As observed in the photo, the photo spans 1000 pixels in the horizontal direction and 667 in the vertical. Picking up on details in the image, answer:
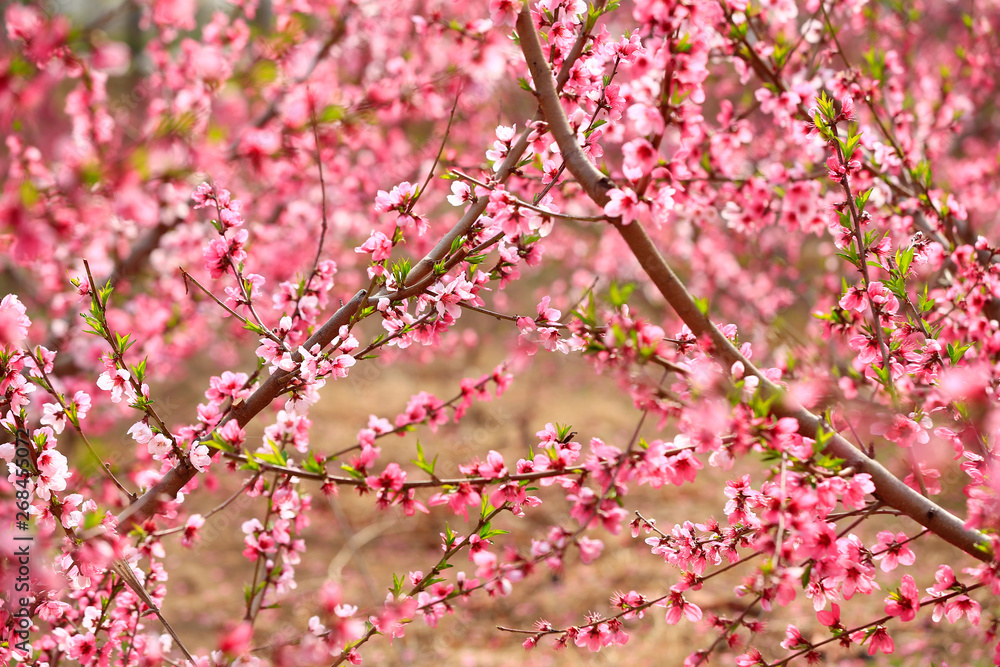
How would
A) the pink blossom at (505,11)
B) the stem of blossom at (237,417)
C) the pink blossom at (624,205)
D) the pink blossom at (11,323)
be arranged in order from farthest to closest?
the stem of blossom at (237,417) → the pink blossom at (505,11) → the pink blossom at (624,205) → the pink blossom at (11,323)

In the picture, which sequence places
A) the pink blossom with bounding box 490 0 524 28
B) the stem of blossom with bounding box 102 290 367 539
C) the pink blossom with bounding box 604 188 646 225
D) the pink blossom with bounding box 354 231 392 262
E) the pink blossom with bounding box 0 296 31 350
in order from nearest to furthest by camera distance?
1. the pink blossom with bounding box 0 296 31 350
2. the pink blossom with bounding box 604 188 646 225
3. the pink blossom with bounding box 490 0 524 28
4. the stem of blossom with bounding box 102 290 367 539
5. the pink blossom with bounding box 354 231 392 262

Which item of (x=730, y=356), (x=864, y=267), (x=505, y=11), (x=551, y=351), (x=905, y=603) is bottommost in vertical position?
(x=905, y=603)

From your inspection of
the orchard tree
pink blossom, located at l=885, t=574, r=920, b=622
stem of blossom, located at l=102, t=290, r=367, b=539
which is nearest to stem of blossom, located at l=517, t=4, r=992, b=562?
the orchard tree

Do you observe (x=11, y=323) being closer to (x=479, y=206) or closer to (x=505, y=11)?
(x=479, y=206)

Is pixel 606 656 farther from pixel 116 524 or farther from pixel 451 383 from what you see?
pixel 451 383

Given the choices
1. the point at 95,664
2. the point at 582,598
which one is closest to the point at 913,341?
the point at 95,664

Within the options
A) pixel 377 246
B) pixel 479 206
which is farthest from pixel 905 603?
pixel 377 246

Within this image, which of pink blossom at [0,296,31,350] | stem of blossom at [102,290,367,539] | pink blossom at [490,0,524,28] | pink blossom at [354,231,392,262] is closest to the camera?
pink blossom at [0,296,31,350]

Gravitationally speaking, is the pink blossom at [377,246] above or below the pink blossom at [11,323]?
above

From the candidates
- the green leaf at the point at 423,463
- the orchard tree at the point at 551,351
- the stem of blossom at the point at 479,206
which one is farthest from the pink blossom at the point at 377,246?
the green leaf at the point at 423,463

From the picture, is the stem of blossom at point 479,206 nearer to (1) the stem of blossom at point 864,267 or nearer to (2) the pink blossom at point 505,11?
(2) the pink blossom at point 505,11

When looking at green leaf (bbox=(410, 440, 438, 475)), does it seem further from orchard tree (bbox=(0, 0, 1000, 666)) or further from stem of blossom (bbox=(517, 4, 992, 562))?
stem of blossom (bbox=(517, 4, 992, 562))

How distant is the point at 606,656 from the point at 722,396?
3701 millimetres

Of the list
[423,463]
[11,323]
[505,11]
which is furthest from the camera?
[423,463]
